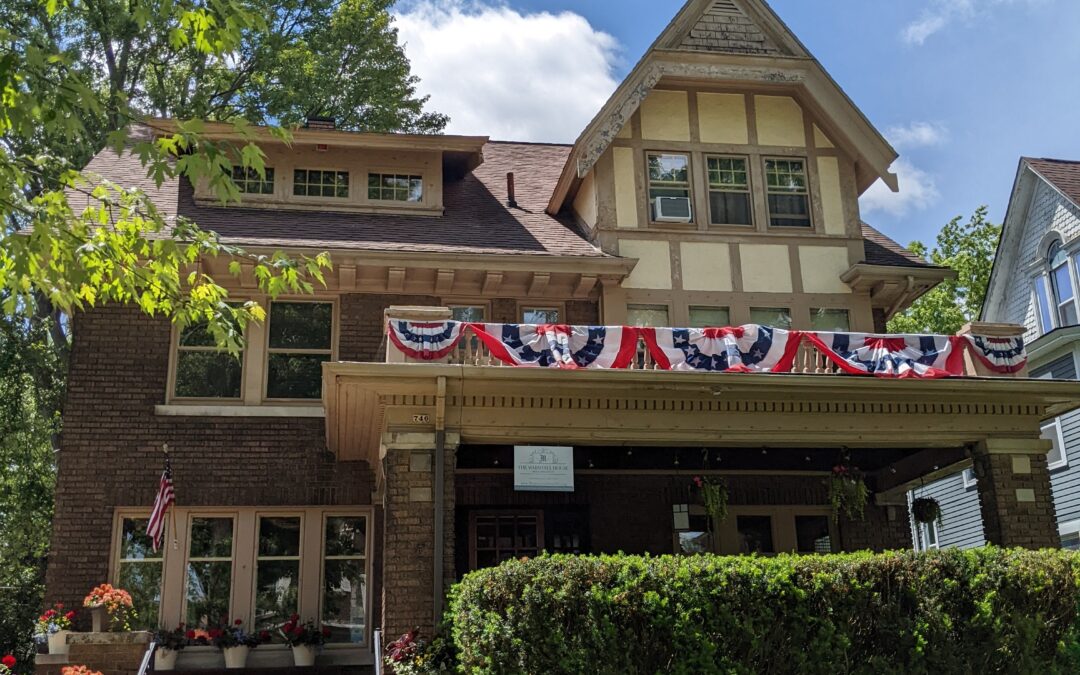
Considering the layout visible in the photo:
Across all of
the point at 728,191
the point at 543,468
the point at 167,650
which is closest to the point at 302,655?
the point at 167,650

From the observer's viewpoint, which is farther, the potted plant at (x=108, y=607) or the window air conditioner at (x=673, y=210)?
the window air conditioner at (x=673, y=210)

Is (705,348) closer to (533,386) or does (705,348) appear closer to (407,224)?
(533,386)

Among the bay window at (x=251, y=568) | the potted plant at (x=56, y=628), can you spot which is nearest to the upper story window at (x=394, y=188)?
the bay window at (x=251, y=568)

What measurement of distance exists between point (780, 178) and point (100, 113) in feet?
39.0

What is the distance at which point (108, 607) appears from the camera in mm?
13109

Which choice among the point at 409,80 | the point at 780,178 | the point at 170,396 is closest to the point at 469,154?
the point at 780,178

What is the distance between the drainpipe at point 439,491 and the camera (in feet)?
37.5

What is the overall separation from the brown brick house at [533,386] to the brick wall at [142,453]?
0.03m

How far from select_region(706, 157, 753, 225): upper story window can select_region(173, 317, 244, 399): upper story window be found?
7.73m

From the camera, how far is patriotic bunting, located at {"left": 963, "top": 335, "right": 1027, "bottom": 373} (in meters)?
13.7

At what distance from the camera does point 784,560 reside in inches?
393

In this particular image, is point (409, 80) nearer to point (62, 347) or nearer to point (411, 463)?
point (62, 347)

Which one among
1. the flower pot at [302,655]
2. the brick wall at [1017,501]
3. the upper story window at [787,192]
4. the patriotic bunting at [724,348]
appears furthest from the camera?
the upper story window at [787,192]

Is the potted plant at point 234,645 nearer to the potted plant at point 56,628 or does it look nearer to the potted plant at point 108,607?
the potted plant at point 108,607
